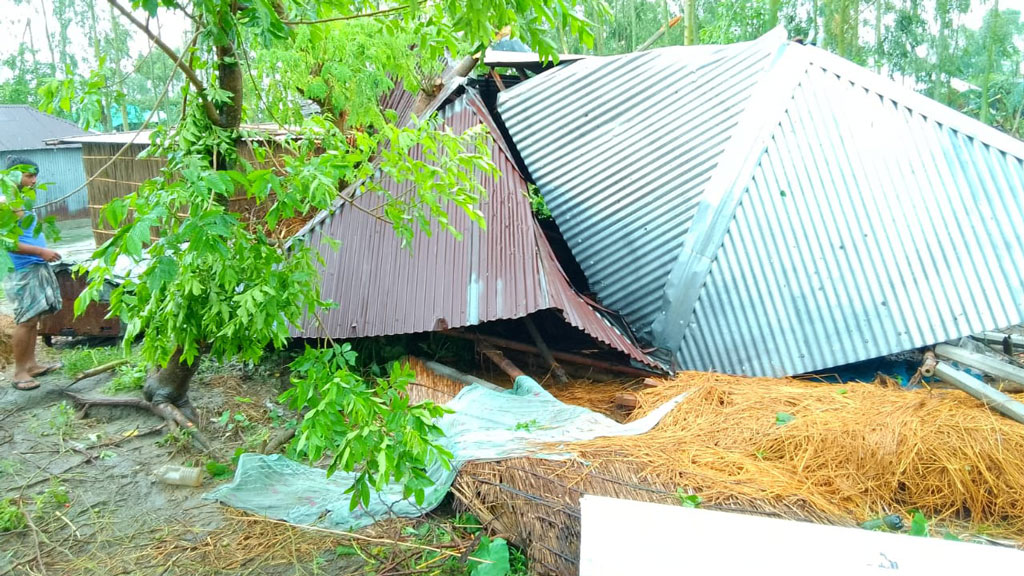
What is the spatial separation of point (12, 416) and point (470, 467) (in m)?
3.75

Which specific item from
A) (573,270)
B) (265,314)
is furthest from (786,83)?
(265,314)

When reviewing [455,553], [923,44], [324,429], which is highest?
[923,44]

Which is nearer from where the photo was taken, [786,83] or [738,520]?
[738,520]

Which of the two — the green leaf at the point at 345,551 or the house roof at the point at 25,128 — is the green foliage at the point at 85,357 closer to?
the green leaf at the point at 345,551

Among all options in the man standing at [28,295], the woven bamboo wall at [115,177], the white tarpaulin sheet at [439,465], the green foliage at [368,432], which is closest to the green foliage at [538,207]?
the white tarpaulin sheet at [439,465]

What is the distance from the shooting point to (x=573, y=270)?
6809mm

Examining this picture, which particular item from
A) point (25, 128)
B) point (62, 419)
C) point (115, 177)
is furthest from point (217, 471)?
point (25, 128)

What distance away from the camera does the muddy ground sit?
3639 mm

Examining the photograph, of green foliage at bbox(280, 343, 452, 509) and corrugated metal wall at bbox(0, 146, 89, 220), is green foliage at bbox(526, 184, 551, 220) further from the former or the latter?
corrugated metal wall at bbox(0, 146, 89, 220)

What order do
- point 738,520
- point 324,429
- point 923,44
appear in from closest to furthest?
point 738,520, point 324,429, point 923,44

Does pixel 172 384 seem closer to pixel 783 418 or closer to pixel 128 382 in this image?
pixel 128 382

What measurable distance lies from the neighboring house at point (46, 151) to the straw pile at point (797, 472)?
63.2ft

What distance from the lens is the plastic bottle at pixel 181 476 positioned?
440cm

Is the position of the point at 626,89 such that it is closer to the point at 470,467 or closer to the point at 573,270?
the point at 573,270
